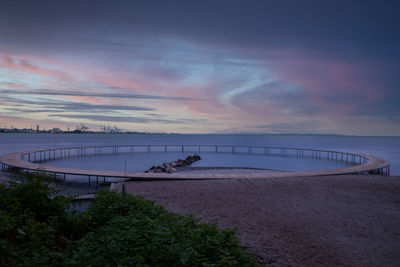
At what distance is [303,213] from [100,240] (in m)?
4.96

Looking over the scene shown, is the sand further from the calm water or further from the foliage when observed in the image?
the calm water

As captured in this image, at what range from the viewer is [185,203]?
6863 mm

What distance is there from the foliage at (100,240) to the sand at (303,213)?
3.99 ft

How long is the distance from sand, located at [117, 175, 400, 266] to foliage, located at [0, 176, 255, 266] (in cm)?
122

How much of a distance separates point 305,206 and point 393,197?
347 centimetres

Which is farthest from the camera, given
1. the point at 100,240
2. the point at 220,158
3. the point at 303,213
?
the point at 220,158

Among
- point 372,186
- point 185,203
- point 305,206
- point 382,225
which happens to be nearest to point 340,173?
point 372,186

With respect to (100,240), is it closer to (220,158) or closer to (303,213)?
(303,213)

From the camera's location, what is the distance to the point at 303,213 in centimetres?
591

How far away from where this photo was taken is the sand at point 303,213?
148 inches

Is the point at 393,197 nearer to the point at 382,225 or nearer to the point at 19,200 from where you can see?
the point at 382,225

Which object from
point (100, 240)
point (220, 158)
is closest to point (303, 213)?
point (100, 240)

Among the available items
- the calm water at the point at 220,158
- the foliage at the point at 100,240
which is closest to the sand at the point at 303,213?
the foliage at the point at 100,240

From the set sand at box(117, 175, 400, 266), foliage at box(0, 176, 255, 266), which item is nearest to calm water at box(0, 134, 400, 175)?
sand at box(117, 175, 400, 266)
